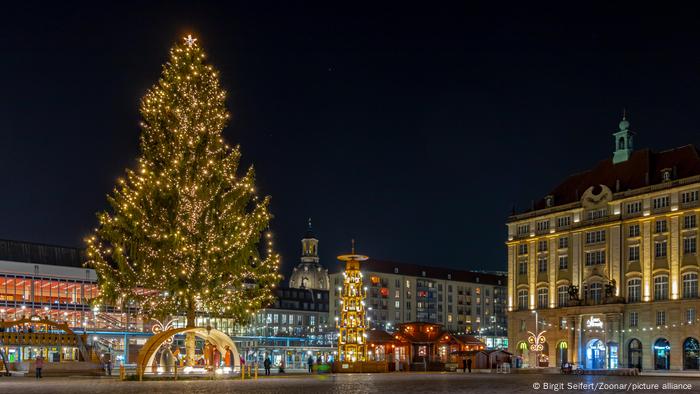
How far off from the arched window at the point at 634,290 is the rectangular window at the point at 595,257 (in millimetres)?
4145

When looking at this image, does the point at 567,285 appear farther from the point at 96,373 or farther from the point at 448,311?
the point at 448,311

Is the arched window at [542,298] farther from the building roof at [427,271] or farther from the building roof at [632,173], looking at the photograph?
the building roof at [427,271]

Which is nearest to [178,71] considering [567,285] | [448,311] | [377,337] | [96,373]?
[96,373]

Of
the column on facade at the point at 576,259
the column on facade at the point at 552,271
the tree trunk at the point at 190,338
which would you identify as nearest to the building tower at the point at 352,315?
the tree trunk at the point at 190,338

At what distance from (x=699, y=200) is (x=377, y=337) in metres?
32.7

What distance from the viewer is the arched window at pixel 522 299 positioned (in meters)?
97.2

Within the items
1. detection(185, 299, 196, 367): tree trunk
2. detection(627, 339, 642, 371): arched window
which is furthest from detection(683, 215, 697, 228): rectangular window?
detection(185, 299, 196, 367): tree trunk

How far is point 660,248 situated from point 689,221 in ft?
13.4

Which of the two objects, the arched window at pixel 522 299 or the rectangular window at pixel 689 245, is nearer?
the rectangular window at pixel 689 245

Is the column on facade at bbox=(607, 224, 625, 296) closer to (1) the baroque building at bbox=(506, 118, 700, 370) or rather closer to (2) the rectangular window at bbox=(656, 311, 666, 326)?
(1) the baroque building at bbox=(506, 118, 700, 370)

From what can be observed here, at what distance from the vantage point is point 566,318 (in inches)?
3536

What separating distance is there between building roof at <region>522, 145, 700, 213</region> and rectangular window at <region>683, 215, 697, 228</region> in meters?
4.76

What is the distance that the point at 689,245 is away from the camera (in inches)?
3123

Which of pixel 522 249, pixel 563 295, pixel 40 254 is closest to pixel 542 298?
pixel 563 295
